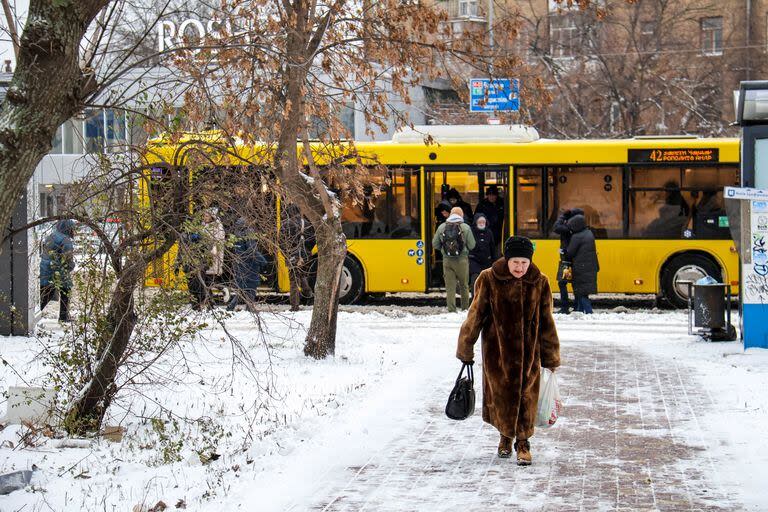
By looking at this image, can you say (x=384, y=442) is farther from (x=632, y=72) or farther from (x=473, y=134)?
(x=632, y=72)

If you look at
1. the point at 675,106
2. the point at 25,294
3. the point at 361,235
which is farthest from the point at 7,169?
the point at 675,106

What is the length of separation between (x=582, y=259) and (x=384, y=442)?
9.79m

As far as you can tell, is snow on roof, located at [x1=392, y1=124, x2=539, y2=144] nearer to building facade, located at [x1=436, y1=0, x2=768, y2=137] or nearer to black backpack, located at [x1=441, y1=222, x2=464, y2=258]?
black backpack, located at [x1=441, y1=222, x2=464, y2=258]

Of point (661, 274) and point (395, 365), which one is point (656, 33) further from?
point (395, 365)

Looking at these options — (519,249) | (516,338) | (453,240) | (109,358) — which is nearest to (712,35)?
(453,240)

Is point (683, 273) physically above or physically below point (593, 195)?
below

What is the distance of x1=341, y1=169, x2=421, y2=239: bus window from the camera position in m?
20.8

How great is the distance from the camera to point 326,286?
1317cm

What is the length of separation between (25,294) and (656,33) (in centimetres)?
2473

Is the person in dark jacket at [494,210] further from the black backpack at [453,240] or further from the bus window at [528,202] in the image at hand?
the black backpack at [453,240]

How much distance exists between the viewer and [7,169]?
22.0 ft

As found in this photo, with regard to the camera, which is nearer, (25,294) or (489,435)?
(489,435)

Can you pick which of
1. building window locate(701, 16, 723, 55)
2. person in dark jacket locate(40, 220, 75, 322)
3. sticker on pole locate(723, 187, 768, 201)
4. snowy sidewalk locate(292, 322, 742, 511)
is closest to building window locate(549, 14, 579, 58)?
building window locate(701, 16, 723, 55)

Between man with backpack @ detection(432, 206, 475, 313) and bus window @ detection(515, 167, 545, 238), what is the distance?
1.72 meters
